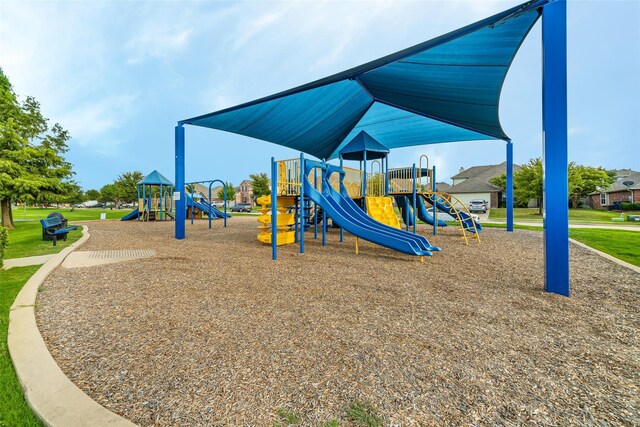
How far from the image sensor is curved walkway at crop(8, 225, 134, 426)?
5.83 feet

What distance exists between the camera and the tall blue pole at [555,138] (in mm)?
4246

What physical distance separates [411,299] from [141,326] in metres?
3.45

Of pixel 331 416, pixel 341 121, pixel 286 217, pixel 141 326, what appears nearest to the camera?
pixel 331 416

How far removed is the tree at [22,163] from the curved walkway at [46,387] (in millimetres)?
15477

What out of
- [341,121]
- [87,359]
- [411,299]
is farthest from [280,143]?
[87,359]

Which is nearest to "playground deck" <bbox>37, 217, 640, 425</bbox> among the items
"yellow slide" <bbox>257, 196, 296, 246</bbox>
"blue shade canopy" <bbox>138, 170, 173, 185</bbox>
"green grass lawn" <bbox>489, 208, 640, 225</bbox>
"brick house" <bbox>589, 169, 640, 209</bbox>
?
"yellow slide" <bbox>257, 196, 296, 246</bbox>

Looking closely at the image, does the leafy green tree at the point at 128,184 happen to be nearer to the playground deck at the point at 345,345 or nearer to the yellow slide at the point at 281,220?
the yellow slide at the point at 281,220

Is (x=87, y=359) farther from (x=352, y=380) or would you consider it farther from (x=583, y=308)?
(x=583, y=308)

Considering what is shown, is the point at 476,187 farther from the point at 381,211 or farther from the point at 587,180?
the point at 381,211

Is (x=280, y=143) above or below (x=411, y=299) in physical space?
above

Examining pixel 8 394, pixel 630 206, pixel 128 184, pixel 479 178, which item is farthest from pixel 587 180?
pixel 128 184

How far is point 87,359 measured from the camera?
2.54m

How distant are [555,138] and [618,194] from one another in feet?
153

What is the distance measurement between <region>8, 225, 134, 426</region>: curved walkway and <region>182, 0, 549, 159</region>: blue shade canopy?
19.6 ft
